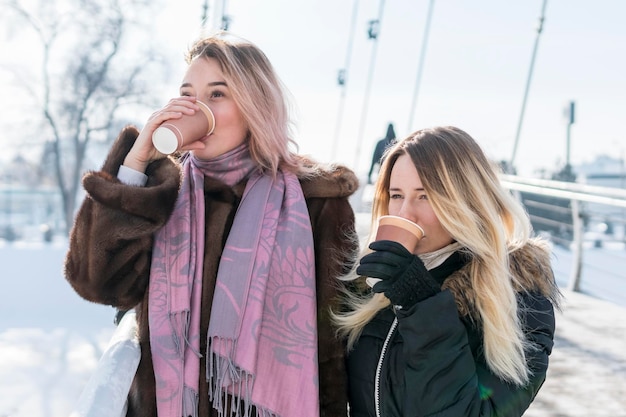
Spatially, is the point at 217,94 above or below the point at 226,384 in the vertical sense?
above

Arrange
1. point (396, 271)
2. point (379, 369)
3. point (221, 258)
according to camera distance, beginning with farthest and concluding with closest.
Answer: point (221, 258) < point (379, 369) < point (396, 271)

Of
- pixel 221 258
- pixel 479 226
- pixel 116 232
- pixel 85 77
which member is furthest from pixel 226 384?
pixel 85 77

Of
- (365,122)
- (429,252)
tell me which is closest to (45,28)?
(365,122)

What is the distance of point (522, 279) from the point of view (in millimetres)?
1310

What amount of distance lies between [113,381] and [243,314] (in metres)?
0.30

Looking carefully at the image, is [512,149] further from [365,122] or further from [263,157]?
[263,157]

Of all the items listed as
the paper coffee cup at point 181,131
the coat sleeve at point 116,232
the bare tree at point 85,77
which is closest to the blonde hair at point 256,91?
the paper coffee cup at point 181,131

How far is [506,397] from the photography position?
3.92ft

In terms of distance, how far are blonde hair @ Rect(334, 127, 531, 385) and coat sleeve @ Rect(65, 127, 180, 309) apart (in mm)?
464

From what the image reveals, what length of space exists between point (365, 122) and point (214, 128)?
34.7ft

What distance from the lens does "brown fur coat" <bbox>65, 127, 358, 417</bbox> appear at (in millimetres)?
1373

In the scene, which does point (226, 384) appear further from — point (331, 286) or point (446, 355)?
point (446, 355)

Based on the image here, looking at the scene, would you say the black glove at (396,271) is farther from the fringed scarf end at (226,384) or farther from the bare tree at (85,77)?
the bare tree at (85,77)

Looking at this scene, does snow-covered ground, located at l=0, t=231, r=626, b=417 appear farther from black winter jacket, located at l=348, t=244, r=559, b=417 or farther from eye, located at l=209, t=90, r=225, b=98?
eye, located at l=209, t=90, r=225, b=98
